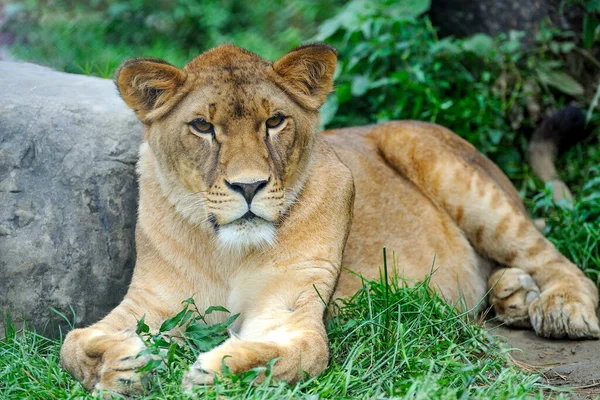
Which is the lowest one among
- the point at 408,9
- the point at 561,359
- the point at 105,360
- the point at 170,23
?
the point at 170,23

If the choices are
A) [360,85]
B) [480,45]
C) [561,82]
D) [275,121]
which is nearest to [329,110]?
[360,85]

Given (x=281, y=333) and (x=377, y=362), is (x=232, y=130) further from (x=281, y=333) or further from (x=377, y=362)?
(x=377, y=362)

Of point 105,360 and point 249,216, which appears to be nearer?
point 105,360

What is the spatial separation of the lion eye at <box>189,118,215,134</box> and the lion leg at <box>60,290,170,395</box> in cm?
80

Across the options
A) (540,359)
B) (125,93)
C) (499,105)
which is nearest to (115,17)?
(499,105)

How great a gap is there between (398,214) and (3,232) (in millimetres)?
1956

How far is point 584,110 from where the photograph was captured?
6.16 metres

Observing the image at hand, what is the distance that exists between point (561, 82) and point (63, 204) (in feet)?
12.8

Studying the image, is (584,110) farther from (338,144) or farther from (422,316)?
(422,316)

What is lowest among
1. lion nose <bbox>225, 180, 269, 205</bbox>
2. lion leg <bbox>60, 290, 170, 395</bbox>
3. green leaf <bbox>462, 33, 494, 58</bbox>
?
lion leg <bbox>60, 290, 170, 395</bbox>

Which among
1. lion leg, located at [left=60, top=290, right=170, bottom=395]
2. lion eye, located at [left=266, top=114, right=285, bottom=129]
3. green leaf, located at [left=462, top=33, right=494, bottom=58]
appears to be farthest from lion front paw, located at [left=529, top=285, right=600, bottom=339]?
green leaf, located at [left=462, top=33, right=494, bottom=58]

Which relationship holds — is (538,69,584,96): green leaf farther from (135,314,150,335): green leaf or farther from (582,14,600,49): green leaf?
(135,314,150,335): green leaf

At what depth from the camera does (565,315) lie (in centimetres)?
416

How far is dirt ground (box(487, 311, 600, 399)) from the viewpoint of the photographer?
3.50 meters
